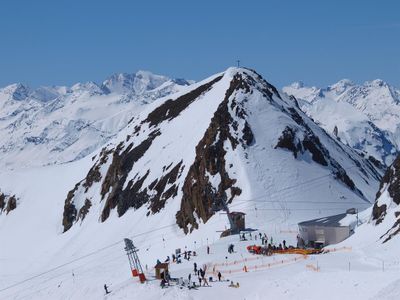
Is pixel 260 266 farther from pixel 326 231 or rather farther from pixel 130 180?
pixel 130 180

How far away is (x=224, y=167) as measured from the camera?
87812 mm

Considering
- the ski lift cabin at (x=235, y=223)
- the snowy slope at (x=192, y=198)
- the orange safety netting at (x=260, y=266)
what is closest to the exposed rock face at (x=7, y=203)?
the snowy slope at (x=192, y=198)

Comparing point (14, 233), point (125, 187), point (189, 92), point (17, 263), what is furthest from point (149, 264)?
point (189, 92)

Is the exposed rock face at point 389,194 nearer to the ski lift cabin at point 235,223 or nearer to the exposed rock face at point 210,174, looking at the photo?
the ski lift cabin at point 235,223

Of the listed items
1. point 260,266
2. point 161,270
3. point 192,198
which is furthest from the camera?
point 192,198

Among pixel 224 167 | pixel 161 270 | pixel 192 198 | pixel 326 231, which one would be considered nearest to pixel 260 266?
pixel 161 270

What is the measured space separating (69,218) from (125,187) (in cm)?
1544

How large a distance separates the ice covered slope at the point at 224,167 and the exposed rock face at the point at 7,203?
1950 centimetres

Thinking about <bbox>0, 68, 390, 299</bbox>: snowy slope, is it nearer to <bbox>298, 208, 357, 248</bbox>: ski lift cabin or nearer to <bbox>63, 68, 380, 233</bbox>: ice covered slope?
<bbox>63, 68, 380, 233</bbox>: ice covered slope

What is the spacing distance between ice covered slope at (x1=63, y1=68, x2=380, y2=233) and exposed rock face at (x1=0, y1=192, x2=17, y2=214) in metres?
19.5

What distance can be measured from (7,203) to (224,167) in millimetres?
65415

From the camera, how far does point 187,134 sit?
A: 10769cm

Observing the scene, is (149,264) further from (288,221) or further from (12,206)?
(12,206)

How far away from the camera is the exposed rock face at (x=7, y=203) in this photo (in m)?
136
